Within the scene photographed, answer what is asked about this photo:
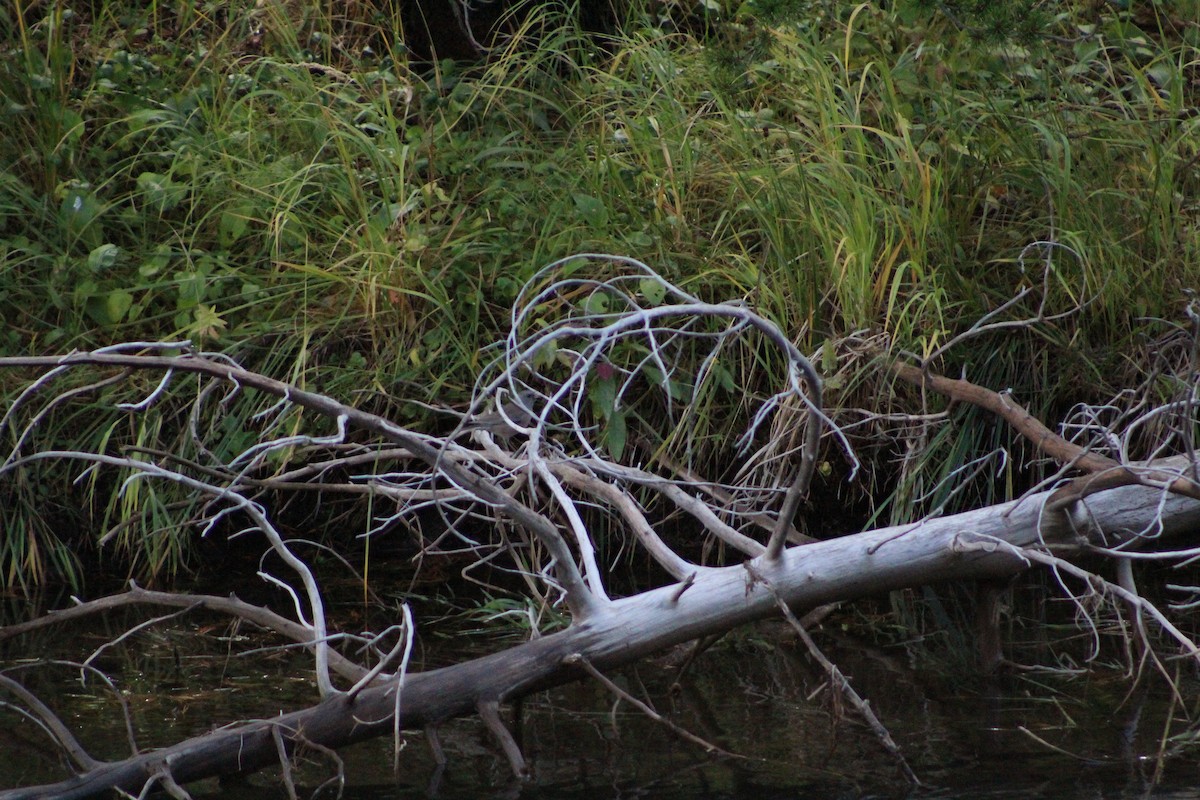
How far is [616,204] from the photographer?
4258 mm

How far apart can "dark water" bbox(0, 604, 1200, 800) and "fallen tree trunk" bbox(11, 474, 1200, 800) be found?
0.14 meters

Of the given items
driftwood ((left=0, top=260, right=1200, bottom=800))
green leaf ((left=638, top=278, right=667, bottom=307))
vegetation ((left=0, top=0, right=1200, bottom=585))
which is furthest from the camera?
vegetation ((left=0, top=0, right=1200, bottom=585))

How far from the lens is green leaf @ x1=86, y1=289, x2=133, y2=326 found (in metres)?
4.01

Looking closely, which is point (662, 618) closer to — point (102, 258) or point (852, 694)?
point (852, 694)

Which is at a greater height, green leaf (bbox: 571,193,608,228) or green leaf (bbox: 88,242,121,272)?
green leaf (bbox: 88,242,121,272)

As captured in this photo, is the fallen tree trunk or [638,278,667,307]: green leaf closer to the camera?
the fallen tree trunk

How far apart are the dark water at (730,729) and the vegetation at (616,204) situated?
1.87 ft

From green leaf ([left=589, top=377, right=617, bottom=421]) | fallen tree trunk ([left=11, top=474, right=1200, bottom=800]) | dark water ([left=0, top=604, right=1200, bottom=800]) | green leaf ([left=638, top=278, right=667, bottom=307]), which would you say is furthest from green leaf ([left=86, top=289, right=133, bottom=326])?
fallen tree trunk ([left=11, top=474, right=1200, bottom=800])

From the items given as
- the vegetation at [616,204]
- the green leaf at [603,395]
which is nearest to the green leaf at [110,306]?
the vegetation at [616,204]

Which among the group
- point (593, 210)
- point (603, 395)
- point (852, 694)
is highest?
point (593, 210)

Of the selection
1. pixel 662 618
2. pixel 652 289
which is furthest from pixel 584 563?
pixel 652 289

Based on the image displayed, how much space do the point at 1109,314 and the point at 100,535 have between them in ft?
9.82

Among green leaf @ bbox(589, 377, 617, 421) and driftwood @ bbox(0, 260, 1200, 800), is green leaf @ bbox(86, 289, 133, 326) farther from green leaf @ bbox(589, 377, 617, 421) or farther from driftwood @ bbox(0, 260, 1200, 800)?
green leaf @ bbox(589, 377, 617, 421)

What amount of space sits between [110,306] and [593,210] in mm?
1499
